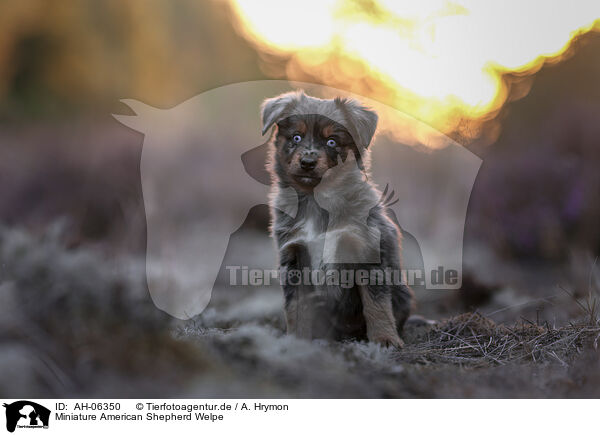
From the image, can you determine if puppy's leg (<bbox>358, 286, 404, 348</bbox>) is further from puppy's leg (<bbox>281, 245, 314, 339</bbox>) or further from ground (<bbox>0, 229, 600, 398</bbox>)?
puppy's leg (<bbox>281, 245, 314, 339</bbox>)

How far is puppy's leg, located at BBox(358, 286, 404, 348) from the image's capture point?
3.14 meters

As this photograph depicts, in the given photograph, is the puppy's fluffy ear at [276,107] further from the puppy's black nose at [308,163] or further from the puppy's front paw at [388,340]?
the puppy's front paw at [388,340]

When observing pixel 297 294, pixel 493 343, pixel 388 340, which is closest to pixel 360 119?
pixel 297 294

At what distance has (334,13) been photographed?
12.3 ft

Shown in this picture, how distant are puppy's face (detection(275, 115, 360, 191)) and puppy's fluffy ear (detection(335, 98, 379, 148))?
7 centimetres

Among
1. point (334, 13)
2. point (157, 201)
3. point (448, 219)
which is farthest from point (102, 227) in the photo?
point (448, 219)

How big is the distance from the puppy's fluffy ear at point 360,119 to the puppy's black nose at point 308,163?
1.35 ft

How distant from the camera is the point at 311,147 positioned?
3.36 metres

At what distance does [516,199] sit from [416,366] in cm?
319

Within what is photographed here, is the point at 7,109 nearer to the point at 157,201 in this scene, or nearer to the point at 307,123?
the point at 157,201

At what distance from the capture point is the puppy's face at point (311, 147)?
332 centimetres
